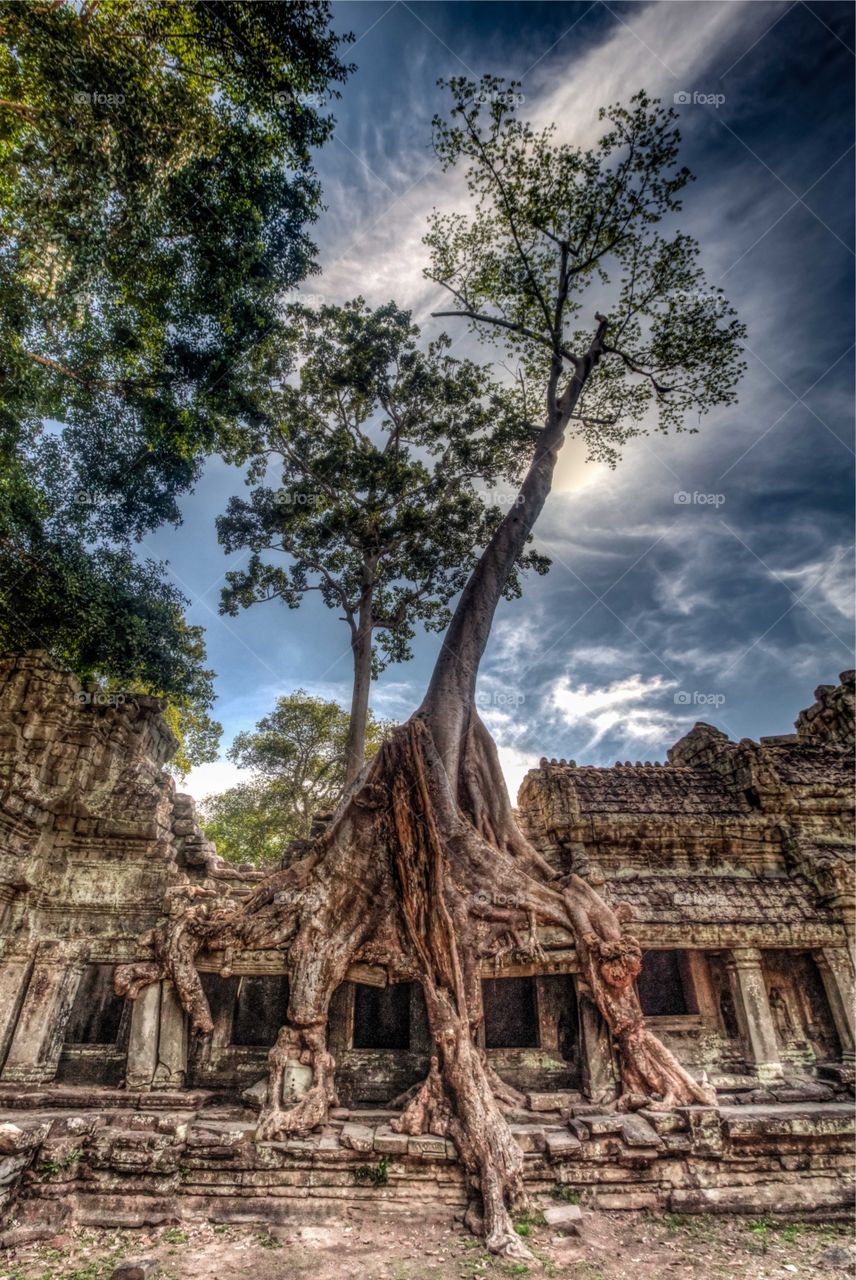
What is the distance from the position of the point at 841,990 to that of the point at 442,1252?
6.12m

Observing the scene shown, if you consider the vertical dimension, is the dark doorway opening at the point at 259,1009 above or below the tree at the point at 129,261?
below

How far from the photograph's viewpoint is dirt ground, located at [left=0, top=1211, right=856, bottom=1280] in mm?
4293

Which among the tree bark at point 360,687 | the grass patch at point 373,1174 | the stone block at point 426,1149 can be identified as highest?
the tree bark at point 360,687

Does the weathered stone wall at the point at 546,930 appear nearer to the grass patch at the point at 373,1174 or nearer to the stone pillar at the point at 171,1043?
the stone pillar at the point at 171,1043

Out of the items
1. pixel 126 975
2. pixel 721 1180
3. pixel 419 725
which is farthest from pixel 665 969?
pixel 126 975

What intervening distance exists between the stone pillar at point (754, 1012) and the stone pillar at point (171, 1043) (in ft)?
22.4

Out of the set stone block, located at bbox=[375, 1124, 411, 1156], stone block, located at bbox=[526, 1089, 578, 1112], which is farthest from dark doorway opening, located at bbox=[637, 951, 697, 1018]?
stone block, located at bbox=[375, 1124, 411, 1156]

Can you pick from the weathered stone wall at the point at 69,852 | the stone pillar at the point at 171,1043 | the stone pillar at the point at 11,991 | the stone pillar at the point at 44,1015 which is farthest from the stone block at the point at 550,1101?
the stone pillar at the point at 11,991

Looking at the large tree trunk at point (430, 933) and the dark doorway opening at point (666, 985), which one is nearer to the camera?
the large tree trunk at point (430, 933)

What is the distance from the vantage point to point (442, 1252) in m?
4.59

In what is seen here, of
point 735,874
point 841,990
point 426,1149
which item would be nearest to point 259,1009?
point 426,1149

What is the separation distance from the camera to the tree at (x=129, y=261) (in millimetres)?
7688

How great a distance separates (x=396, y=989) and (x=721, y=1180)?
3893 millimetres

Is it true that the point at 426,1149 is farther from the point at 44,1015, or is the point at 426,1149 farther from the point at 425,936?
the point at 44,1015
